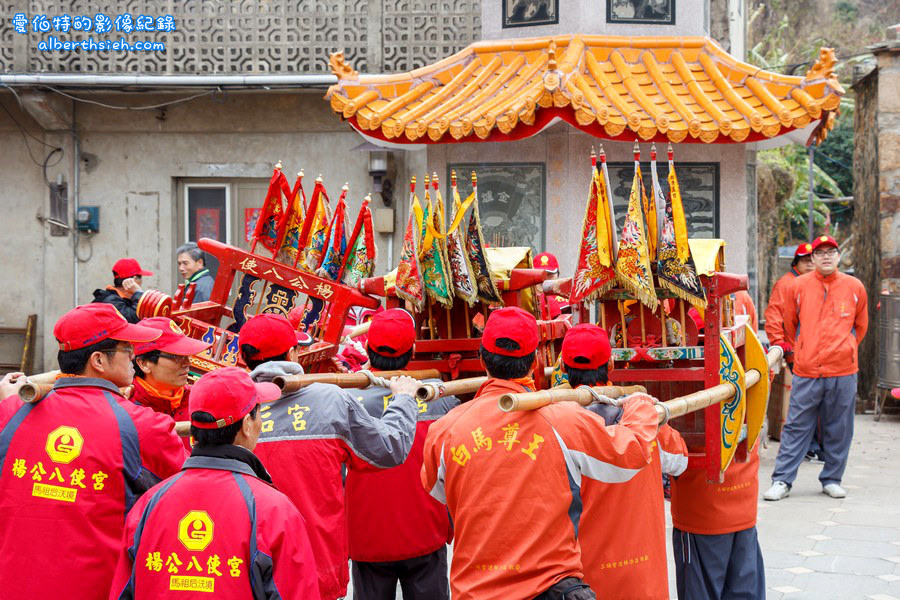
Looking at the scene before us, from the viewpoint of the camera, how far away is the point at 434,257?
16.7 feet

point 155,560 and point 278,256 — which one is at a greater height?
point 278,256

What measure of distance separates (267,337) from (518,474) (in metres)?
1.20

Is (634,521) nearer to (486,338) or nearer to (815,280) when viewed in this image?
(486,338)

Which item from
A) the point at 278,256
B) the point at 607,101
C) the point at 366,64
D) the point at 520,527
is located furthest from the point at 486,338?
the point at 366,64

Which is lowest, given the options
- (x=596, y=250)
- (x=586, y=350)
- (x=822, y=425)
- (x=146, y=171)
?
(x=822, y=425)

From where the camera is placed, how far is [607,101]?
7648 mm

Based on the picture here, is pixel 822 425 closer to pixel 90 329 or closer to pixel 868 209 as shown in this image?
pixel 868 209

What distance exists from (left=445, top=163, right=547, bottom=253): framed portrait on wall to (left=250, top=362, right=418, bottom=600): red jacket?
4763 millimetres

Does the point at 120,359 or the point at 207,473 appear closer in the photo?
the point at 207,473

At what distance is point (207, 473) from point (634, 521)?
1.87 m

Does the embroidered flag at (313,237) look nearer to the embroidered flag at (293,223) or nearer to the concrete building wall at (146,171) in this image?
the embroidered flag at (293,223)

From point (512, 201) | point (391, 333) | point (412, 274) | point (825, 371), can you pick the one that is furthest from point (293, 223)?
point (825, 371)

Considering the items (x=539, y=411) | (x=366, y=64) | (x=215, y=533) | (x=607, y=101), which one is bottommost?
(x=215, y=533)

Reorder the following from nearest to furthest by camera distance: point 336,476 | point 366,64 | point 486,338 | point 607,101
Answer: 1. point 486,338
2. point 336,476
3. point 607,101
4. point 366,64
